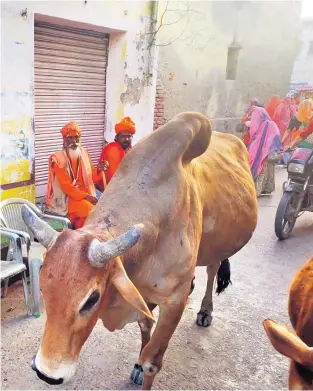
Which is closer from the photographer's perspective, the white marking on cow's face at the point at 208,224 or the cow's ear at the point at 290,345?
the cow's ear at the point at 290,345

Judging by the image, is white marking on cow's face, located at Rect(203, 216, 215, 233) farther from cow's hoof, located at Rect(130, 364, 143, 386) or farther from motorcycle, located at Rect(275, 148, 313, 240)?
motorcycle, located at Rect(275, 148, 313, 240)

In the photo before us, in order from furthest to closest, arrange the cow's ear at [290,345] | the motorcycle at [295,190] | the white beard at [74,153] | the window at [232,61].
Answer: the window at [232,61] < the motorcycle at [295,190] < the white beard at [74,153] < the cow's ear at [290,345]

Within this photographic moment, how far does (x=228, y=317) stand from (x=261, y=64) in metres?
10.9

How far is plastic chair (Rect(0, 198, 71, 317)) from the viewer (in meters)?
3.58

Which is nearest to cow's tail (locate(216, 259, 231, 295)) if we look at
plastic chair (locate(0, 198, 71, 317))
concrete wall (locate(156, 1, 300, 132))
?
plastic chair (locate(0, 198, 71, 317))

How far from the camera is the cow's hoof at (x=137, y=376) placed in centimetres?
299

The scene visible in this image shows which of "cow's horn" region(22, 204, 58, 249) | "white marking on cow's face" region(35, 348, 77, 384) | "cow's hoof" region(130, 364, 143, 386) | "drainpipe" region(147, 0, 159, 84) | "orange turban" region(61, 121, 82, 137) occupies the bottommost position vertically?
"cow's hoof" region(130, 364, 143, 386)

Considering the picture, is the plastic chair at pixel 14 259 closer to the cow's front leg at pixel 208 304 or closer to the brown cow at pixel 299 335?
the cow's front leg at pixel 208 304

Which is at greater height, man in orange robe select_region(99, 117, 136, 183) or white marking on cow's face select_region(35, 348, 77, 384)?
man in orange robe select_region(99, 117, 136, 183)

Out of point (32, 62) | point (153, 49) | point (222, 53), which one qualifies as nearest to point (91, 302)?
point (32, 62)

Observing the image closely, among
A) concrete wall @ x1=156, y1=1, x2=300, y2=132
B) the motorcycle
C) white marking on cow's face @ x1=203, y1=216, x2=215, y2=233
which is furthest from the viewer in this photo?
concrete wall @ x1=156, y1=1, x2=300, y2=132

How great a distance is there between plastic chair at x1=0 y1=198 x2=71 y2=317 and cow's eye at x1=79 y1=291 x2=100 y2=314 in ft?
5.64

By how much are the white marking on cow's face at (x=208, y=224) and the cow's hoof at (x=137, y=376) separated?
A: 1119 mm

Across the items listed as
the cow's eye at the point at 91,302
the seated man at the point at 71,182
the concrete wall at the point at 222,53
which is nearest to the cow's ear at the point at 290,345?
the cow's eye at the point at 91,302
